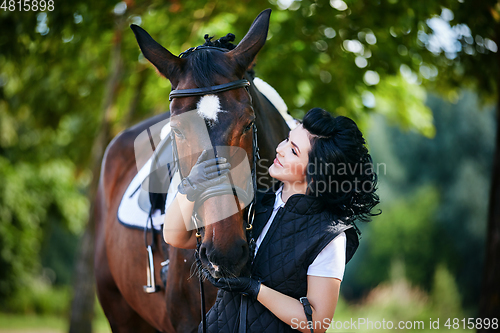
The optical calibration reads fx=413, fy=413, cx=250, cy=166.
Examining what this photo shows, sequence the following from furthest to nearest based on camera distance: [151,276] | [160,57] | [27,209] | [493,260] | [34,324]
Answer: [27,209] → [34,324] → [493,260] → [151,276] → [160,57]

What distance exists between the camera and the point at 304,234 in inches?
65.1

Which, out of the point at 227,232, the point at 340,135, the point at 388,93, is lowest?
the point at 227,232

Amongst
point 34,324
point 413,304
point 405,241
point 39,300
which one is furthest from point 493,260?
point 39,300

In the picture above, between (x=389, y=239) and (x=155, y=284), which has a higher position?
(x=155, y=284)

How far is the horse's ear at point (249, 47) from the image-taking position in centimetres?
189

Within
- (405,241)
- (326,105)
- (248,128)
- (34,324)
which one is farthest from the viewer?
(405,241)

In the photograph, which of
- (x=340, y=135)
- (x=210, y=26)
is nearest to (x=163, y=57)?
(x=340, y=135)

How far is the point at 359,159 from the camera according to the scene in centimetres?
171

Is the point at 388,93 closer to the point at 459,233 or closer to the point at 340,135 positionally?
the point at 340,135

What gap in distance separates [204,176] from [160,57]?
26.9 inches

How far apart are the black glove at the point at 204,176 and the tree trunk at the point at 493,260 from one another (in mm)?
4471

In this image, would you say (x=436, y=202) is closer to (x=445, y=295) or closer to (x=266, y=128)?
(x=445, y=295)

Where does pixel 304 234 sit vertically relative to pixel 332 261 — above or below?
above

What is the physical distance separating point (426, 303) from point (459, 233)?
2.38 meters
